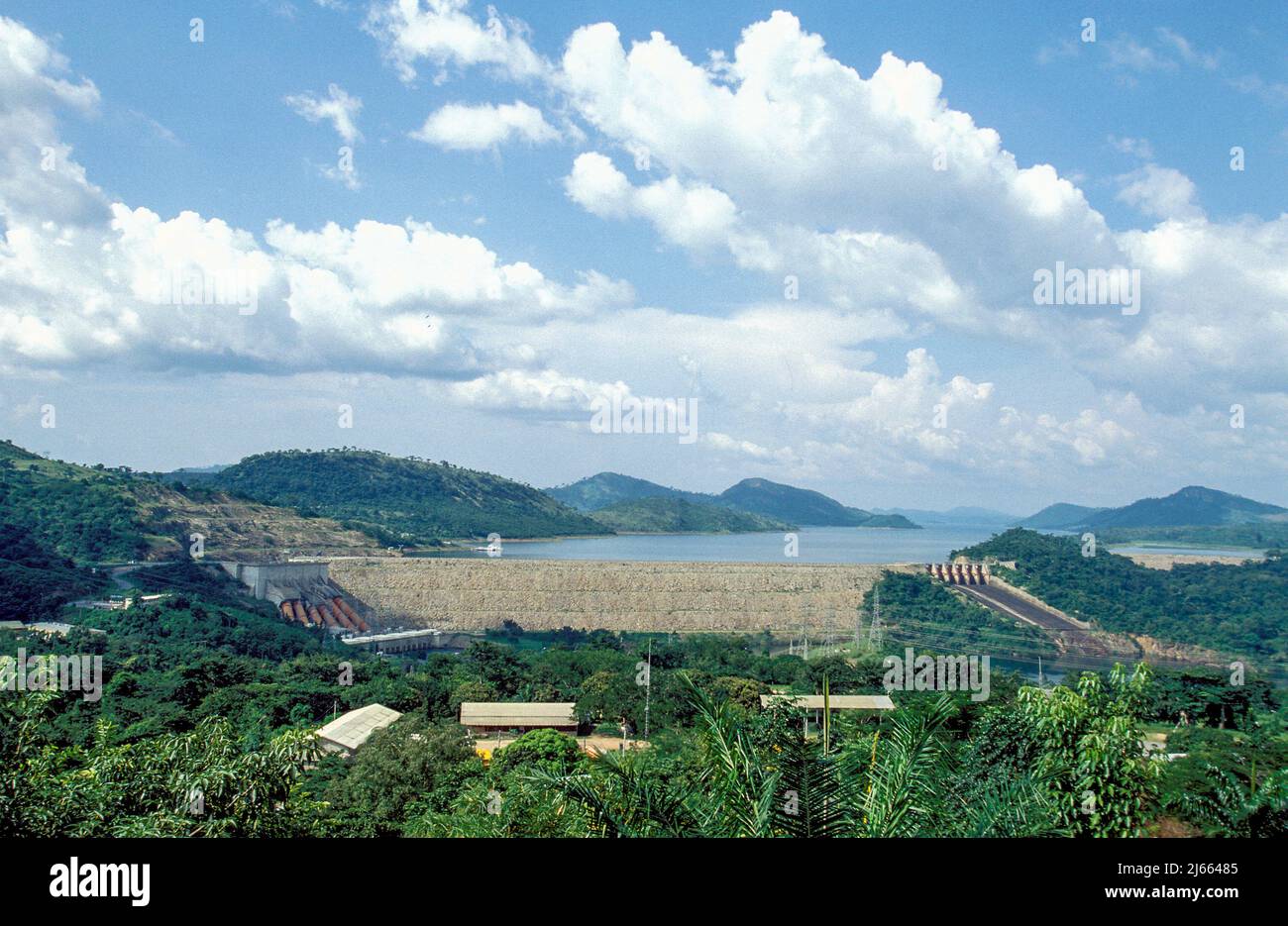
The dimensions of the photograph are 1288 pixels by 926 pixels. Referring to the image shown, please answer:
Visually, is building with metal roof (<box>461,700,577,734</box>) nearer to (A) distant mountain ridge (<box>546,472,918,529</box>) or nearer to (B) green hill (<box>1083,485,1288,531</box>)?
(B) green hill (<box>1083,485,1288,531</box>)

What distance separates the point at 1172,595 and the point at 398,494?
68587mm

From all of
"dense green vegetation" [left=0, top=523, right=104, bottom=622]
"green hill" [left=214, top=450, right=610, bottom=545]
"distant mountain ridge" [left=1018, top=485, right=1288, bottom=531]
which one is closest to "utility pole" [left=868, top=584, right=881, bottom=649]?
"dense green vegetation" [left=0, top=523, right=104, bottom=622]

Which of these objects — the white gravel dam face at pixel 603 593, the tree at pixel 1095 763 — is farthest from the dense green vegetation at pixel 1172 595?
the tree at pixel 1095 763

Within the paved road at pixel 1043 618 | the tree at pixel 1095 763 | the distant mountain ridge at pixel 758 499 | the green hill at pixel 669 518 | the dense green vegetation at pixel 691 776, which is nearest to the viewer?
the dense green vegetation at pixel 691 776

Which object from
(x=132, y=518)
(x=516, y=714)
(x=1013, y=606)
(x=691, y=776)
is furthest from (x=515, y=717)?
(x=1013, y=606)

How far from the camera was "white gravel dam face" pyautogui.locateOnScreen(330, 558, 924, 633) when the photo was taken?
43.8m

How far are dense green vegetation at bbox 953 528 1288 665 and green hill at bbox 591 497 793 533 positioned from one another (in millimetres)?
60678

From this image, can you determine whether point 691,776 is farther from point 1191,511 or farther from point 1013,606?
point 1191,511

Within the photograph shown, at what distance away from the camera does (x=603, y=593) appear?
149 feet

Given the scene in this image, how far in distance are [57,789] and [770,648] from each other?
35.8 m

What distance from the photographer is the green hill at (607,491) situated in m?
173

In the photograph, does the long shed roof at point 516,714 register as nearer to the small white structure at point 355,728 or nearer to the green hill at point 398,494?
the small white structure at point 355,728

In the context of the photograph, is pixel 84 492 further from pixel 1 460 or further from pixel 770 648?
pixel 770 648
